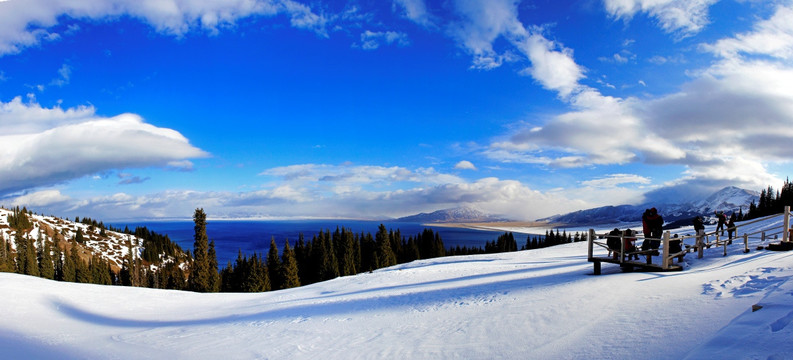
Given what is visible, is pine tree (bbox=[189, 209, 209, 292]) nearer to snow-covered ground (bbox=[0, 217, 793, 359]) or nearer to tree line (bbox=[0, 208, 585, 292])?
tree line (bbox=[0, 208, 585, 292])

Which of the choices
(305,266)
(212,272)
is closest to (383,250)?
(305,266)

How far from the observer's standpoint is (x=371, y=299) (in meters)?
13.3

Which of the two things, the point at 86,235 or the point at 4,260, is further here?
the point at 86,235

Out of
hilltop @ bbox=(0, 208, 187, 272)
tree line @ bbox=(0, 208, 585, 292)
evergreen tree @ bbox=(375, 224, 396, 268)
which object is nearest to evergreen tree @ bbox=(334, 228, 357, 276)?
tree line @ bbox=(0, 208, 585, 292)

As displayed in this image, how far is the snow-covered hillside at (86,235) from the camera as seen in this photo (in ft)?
384

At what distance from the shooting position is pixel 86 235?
139250 mm

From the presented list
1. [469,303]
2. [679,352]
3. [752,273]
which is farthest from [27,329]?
[752,273]

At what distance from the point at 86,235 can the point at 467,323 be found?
582ft

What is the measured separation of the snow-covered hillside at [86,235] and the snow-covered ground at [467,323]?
130 meters

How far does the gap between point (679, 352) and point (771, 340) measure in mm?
1011

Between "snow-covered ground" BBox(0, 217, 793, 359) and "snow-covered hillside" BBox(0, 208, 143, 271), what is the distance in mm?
130013

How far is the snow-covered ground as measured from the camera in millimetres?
5625

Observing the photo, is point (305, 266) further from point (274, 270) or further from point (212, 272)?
point (212, 272)

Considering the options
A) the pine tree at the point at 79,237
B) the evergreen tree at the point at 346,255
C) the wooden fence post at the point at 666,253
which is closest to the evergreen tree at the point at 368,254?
the evergreen tree at the point at 346,255
